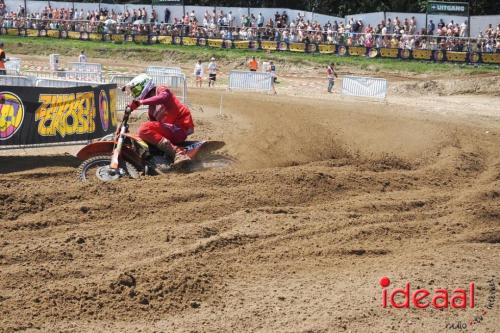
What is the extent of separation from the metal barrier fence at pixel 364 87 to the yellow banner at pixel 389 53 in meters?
7.56

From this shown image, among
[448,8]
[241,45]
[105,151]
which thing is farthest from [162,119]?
[241,45]

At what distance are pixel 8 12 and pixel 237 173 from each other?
39897 mm

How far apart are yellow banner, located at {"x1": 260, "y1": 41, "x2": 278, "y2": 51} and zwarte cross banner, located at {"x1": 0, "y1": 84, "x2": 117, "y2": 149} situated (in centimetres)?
2377

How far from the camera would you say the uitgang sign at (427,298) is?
6129mm

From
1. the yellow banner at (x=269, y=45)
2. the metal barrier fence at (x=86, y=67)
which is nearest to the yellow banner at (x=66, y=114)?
the metal barrier fence at (x=86, y=67)

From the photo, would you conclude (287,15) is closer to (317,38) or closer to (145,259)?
(317,38)

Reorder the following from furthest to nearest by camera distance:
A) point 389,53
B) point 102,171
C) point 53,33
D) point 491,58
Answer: point 53,33 < point 389,53 < point 491,58 < point 102,171

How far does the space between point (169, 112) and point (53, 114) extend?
3.32 m

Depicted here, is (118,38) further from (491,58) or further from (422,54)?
(491,58)

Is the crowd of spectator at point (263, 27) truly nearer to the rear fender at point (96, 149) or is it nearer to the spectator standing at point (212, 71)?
the spectator standing at point (212, 71)

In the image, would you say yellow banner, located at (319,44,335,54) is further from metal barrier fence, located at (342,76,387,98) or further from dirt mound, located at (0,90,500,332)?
dirt mound, located at (0,90,500,332)

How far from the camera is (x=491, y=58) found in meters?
31.0

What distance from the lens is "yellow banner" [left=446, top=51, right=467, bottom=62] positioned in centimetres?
3160

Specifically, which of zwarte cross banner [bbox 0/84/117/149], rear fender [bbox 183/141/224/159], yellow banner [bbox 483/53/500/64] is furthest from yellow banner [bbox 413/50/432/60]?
rear fender [bbox 183/141/224/159]
